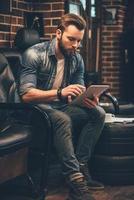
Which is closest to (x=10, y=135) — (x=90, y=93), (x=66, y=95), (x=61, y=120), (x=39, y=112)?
(x=39, y=112)

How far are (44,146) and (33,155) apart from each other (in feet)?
0.56

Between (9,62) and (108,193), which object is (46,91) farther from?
(108,193)

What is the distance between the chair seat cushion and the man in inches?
9.2

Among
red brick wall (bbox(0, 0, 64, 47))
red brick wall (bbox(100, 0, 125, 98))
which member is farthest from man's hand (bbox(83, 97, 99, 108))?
red brick wall (bbox(100, 0, 125, 98))

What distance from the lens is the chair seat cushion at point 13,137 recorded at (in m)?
2.70

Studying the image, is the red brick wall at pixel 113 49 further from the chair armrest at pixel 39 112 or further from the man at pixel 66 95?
the chair armrest at pixel 39 112

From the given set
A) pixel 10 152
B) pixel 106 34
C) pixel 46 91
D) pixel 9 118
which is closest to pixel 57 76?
pixel 46 91

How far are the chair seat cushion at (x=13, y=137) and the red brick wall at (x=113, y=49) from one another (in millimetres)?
3510

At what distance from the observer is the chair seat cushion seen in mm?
2699

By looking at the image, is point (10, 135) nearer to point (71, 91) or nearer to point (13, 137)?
point (13, 137)

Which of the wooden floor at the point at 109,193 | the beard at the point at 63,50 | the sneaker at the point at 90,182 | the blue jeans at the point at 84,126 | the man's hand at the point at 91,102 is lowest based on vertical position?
the wooden floor at the point at 109,193

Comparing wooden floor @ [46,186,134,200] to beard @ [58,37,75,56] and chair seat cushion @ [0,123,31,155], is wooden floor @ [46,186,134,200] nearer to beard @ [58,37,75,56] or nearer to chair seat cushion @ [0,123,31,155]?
chair seat cushion @ [0,123,31,155]

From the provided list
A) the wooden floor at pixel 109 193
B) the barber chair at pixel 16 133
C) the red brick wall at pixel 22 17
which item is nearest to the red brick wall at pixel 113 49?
the red brick wall at pixel 22 17

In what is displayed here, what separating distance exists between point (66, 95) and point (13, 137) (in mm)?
531
